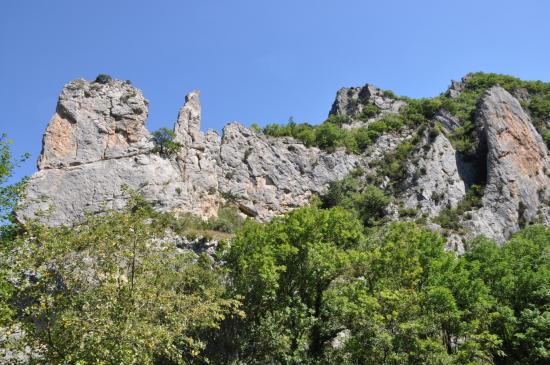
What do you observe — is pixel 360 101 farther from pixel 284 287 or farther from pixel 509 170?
pixel 284 287

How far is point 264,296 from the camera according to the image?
72.7 ft

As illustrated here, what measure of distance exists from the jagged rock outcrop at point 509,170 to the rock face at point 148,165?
15668 mm

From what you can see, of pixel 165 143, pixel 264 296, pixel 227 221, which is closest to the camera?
pixel 264 296

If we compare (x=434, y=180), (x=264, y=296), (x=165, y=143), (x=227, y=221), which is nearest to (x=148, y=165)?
(x=165, y=143)

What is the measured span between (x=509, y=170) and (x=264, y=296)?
125 feet

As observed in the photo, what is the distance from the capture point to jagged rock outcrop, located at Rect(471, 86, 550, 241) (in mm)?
46750

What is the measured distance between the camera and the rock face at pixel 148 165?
40719 mm

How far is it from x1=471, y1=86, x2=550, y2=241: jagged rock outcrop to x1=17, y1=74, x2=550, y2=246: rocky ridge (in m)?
0.12

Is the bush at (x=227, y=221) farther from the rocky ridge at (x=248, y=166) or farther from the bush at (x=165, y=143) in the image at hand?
the bush at (x=165, y=143)

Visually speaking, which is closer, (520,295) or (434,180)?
(520,295)

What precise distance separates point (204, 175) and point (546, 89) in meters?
57.6

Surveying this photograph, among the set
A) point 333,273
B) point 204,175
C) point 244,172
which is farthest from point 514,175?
point 333,273

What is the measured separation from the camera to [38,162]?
136 feet

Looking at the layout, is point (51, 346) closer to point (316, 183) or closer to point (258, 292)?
point (258, 292)
